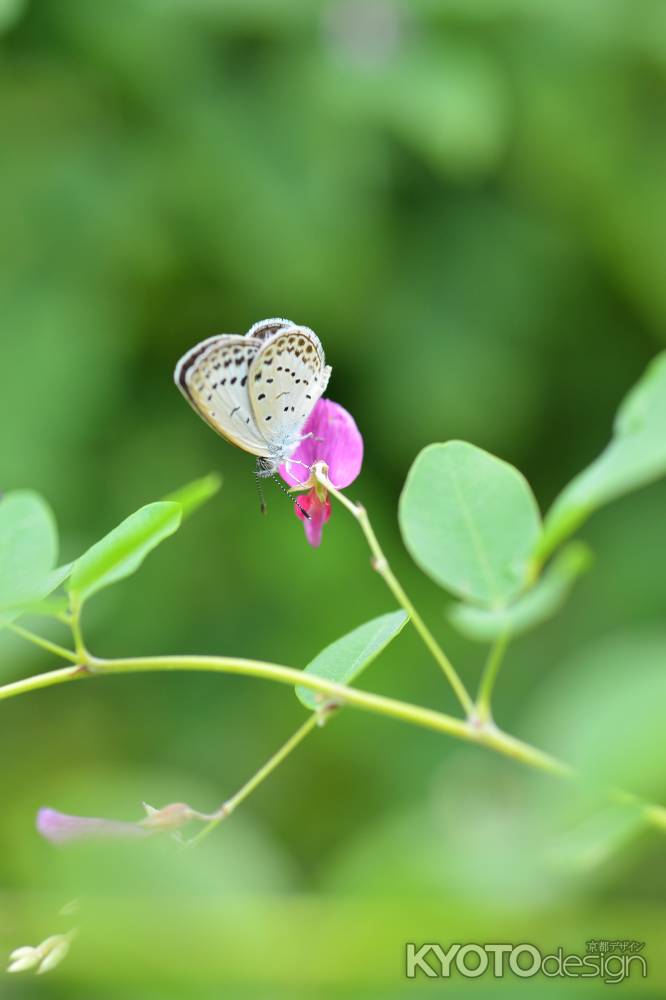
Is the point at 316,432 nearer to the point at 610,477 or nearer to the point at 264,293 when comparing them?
the point at 610,477

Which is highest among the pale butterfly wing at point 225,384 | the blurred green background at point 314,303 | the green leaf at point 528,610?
the blurred green background at point 314,303

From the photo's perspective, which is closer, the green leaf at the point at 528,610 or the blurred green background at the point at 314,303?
the green leaf at the point at 528,610

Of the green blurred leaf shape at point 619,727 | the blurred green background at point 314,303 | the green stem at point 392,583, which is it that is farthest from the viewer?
the blurred green background at point 314,303

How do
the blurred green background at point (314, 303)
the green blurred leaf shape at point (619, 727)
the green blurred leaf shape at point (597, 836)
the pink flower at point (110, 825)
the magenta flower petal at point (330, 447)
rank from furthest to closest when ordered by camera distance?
the blurred green background at point (314, 303) < the magenta flower petal at point (330, 447) < the pink flower at point (110, 825) < the green blurred leaf shape at point (597, 836) < the green blurred leaf shape at point (619, 727)

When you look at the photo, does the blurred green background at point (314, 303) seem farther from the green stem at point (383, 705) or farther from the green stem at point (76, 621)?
the green stem at point (383, 705)

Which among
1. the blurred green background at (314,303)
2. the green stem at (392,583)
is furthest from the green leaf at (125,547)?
the blurred green background at (314,303)

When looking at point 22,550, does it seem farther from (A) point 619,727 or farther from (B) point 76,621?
(A) point 619,727

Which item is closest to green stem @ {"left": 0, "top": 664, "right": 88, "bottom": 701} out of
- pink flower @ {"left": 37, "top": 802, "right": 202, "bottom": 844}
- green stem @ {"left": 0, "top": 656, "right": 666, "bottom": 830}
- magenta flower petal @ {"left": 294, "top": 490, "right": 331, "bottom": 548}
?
green stem @ {"left": 0, "top": 656, "right": 666, "bottom": 830}

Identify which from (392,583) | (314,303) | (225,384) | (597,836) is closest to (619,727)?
(597,836)
